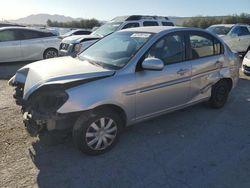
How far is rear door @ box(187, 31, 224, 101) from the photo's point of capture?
5.08 m

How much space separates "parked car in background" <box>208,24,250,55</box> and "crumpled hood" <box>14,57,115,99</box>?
35.0 ft

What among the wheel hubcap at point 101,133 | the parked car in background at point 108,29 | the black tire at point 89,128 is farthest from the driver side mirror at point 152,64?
the parked car in background at point 108,29

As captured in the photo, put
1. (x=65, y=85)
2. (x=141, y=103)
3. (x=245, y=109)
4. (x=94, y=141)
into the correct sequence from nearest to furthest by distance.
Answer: (x=65, y=85) < (x=94, y=141) < (x=141, y=103) < (x=245, y=109)

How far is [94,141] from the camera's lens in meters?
3.93

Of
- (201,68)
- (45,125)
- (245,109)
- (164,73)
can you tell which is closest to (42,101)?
(45,125)

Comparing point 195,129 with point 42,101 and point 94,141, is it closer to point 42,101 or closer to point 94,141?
point 94,141

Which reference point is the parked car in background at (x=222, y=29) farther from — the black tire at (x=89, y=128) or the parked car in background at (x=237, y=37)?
the black tire at (x=89, y=128)

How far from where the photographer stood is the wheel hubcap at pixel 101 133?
153 inches

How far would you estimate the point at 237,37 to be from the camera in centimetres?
1370

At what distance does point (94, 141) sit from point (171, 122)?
180cm

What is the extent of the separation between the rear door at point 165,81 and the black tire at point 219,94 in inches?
40.1

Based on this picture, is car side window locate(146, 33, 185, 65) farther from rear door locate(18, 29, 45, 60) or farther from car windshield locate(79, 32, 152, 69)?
rear door locate(18, 29, 45, 60)

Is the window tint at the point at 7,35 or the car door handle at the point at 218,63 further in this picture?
the window tint at the point at 7,35

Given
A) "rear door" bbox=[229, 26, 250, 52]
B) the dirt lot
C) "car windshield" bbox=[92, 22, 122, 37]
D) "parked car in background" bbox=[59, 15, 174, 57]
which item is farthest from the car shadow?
"rear door" bbox=[229, 26, 250, 52]
